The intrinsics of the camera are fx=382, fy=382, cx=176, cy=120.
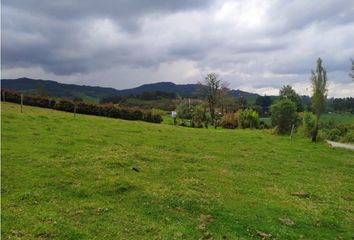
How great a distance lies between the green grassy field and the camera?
34.5 feet

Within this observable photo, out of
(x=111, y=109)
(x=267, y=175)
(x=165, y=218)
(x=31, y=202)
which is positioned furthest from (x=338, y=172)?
(x=111, y=109)

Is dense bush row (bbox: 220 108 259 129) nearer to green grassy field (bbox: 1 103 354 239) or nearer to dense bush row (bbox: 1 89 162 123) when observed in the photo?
dense bush row (bbox: 1 89 162 123)

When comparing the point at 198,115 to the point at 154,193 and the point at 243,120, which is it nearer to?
the point at 243,120

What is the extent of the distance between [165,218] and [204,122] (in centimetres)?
6241

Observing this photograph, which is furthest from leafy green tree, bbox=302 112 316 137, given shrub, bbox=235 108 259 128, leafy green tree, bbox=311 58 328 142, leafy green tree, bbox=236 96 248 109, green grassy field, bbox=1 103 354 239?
leafy green tree, bbox=236 96 248 109

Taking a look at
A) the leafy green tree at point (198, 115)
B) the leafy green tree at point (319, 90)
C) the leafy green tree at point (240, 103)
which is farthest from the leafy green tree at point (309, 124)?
the leafy green tree at point (240, 103)

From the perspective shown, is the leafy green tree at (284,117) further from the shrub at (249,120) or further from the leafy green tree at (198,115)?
the leafy green tree at (198,115)

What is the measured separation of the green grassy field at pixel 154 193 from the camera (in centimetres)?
1051

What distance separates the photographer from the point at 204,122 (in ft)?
241

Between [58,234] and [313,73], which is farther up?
[313,73]

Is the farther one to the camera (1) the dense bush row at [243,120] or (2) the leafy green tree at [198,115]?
(1) the dense bush row at [243,120]

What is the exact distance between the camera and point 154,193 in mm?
13383

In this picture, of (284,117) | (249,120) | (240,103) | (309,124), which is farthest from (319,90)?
(240,103)

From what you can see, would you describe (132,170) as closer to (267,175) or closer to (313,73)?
(267,175)
